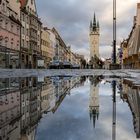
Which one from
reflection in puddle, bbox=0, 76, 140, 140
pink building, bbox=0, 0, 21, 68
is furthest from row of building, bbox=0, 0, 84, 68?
reflection in puddle, bbox=0, 76, 140, 140

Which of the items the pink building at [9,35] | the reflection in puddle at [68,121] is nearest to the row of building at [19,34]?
the pink building at [9,35]

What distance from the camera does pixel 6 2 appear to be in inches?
2218

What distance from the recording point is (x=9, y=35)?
5741cm

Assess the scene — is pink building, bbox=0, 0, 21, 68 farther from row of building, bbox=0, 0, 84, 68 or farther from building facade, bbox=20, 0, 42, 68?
building facade, bbox=20, 0, 42, 68

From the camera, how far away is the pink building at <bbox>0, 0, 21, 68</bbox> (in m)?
52.5

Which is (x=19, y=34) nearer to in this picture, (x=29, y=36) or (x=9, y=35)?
(x=9, y=35)

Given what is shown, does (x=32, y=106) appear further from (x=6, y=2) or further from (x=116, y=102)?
(x=6, y=2)

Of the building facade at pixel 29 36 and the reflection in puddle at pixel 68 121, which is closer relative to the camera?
the reflection in puddle at pixel 68 121

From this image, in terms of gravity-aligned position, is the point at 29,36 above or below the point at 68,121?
above

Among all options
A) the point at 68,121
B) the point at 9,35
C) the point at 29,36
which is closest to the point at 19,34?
the point at 9,35

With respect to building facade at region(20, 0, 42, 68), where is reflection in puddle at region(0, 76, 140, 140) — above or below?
below

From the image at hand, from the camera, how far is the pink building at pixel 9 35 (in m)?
52.5

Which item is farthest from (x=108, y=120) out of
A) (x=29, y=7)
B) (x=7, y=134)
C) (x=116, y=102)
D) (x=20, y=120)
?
(x=29, y=7)

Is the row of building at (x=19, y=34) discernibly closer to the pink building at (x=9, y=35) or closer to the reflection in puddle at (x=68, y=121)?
the pink building at (x=9, y=35)
